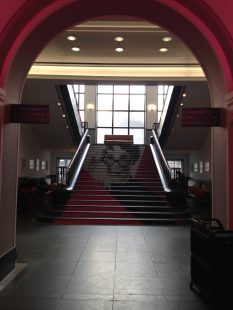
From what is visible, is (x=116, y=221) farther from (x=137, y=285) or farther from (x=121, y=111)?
(x=121, y=111)

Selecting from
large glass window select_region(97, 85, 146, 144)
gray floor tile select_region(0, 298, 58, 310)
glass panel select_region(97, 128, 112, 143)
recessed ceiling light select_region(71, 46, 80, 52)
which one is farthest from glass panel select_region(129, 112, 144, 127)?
gray floor tile select_region(0, 298, 58, 310)

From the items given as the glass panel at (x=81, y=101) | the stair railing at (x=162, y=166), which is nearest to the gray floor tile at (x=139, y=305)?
the stair railing at (x=162, y=166)

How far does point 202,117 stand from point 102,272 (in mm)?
2692

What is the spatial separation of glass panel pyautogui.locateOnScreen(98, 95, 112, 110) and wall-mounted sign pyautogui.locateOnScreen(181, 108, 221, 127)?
17280 millimetres

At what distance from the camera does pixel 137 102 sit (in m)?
22.1

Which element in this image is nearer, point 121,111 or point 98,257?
point 98,257

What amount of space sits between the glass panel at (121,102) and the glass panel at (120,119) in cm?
44

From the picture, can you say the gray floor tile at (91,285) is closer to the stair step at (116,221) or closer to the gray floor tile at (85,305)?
the gray floor tile at (85,305)

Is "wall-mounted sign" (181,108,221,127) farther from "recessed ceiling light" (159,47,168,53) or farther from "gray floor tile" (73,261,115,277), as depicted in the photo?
"recessed ceiling light" (159,47,168,53)

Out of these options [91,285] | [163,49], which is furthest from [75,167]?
[91,285]

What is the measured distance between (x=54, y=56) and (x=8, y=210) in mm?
5159

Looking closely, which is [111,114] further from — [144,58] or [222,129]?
[222,129]

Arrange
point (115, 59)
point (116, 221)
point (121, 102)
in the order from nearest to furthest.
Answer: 1. point (115, 59)
2. point (116, 221)
3. point (121, 102)

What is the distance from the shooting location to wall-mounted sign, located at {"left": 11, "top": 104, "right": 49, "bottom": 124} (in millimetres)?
4797
